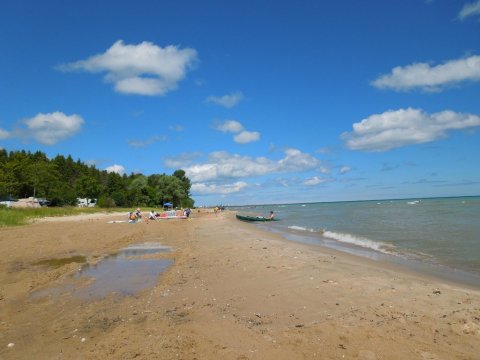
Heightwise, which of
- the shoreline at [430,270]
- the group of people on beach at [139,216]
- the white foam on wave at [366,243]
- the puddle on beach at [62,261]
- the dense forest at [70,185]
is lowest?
the shoreline at [430,270]

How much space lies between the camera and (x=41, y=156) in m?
102

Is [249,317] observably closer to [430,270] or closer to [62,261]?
[430,270]

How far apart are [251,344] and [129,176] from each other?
149 m

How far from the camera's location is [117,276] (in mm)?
11414

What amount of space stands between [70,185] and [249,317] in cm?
10306

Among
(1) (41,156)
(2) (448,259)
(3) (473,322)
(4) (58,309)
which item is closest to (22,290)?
(4) (58,309)

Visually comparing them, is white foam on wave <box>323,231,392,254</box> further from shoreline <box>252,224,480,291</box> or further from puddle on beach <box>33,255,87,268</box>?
puddle on beach <box>33,255,87,268</box>

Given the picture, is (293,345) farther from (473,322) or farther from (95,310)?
(95,310)

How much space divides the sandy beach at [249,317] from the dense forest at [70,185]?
62.7 meters

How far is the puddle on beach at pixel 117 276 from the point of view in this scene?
935 cm

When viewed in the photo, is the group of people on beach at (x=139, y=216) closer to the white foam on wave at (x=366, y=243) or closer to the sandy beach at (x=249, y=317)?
the white foam on wave at (x=366, y=243)

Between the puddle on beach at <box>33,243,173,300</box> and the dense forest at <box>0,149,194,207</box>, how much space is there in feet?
186

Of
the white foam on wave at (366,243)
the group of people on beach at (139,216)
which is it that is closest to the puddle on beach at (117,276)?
the white foam on wave at (366,243)

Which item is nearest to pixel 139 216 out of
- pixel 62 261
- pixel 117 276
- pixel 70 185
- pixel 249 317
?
pixel 62 261
